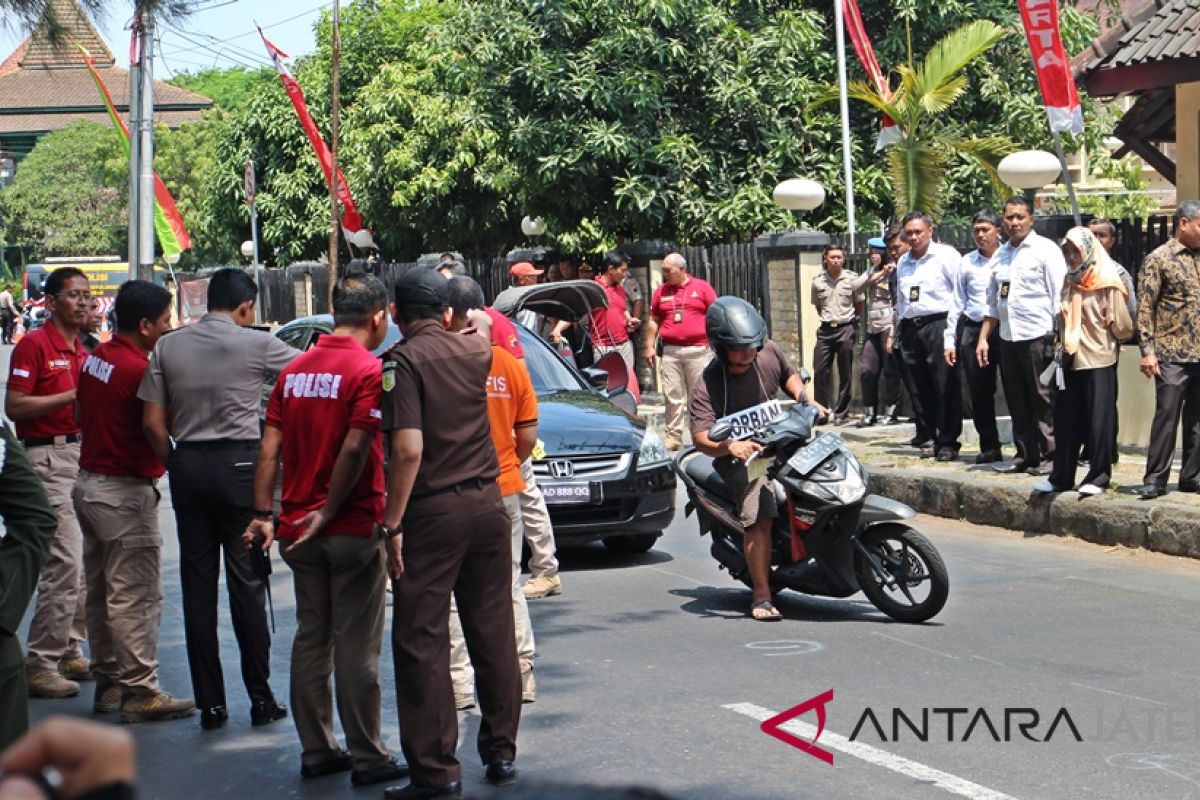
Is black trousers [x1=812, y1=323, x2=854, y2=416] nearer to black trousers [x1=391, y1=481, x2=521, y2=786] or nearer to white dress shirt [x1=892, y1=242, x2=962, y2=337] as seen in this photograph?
white dress shirt [x1=892, y1=242, x2=962, y2=337]

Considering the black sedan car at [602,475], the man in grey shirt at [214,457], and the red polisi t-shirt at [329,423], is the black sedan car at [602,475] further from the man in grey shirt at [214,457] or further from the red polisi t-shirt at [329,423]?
the red polisi t-shirt at [329,423]

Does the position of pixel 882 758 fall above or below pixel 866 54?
below

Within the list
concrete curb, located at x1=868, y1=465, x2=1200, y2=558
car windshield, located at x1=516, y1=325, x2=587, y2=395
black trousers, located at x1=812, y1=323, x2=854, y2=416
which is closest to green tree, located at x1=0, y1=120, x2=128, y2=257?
black trousers, located at x1=812, y1=323, x2=854, y2=416

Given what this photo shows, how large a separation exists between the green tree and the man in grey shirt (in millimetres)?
72387

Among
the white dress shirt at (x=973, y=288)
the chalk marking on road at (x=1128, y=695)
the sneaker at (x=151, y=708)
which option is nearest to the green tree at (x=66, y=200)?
the white dress shirt at (x=973, y=288)

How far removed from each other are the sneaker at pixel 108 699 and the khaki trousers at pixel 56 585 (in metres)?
0.42

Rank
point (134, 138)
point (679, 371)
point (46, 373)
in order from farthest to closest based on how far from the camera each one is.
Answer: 1. point (134, 138)
2. point (679, 371)
3. point (46, 373)

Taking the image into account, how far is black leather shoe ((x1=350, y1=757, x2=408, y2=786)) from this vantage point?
6.05 m

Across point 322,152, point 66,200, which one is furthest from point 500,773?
point 66,200

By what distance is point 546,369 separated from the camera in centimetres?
1184

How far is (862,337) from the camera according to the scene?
60.9 ft

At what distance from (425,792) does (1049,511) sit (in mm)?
6548

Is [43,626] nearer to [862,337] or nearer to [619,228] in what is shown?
[862,337]

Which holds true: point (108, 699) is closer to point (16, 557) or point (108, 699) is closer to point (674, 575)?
point (16, 557)
